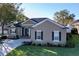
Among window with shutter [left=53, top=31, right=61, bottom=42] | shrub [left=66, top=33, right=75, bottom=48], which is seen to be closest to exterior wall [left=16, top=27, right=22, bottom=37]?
window with shutter [left=53, top=31, right=61, bottom=42]

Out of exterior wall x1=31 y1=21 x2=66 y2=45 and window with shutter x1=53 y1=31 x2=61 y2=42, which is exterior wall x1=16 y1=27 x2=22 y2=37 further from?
window with shutter x1=53 y1=31 x2=61 y2=42

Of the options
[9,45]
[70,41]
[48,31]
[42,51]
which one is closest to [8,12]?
[9,45]

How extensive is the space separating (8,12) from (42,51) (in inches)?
33.7

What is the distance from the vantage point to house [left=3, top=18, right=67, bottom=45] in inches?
200

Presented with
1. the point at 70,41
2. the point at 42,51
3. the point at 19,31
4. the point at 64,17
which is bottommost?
the point at 42,51

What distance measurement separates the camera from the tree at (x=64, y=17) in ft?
16.5

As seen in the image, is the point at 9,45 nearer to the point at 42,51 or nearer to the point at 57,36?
the point at 42,51

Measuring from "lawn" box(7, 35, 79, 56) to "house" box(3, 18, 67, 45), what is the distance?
4.1 inches

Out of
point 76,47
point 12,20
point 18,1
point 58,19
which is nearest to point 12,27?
point 12,20

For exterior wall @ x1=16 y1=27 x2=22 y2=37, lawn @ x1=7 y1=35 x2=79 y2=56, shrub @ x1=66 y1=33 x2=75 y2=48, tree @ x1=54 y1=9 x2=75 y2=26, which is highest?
tree @ x1=54 y1=9 x2=75 y2=26

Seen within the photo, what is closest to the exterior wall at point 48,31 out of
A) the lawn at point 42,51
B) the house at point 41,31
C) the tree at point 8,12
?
the house at point 41,31

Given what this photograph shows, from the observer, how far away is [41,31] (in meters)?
5.11

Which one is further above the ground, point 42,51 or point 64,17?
point 64,17

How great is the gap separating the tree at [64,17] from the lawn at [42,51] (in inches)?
11.1
